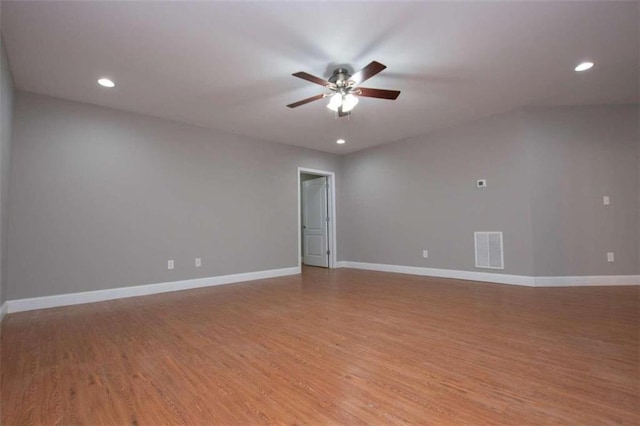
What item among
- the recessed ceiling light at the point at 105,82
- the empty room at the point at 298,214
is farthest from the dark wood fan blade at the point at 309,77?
the recessed ceiling light at the point at 105,82

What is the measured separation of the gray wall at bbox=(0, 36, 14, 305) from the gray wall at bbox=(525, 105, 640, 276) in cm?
603

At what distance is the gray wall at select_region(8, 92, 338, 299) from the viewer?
3432 mm

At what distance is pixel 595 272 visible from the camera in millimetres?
4176

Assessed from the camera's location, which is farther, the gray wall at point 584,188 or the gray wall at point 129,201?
the gray wall at point 584,188

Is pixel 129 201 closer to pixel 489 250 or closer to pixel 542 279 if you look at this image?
pixel 489 250

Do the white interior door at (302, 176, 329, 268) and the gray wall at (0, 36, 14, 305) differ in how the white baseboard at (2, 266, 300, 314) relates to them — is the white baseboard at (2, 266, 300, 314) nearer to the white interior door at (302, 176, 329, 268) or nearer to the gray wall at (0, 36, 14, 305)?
the gray wall at (0, 36, 14, 305)

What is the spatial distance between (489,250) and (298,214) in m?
3.35

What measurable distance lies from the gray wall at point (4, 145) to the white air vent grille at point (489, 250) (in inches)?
230

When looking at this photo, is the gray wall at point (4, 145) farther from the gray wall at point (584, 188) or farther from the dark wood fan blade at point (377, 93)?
the gray wall at point (584, 188)

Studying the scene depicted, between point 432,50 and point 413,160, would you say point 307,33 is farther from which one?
point 413,160

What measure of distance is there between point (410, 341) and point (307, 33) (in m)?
2.66

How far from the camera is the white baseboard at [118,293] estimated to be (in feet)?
10.9

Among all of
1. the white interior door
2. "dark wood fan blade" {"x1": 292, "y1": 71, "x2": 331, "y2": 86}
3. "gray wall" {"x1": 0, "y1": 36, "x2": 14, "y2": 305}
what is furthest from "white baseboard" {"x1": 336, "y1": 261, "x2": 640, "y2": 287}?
"gray wall" {"x1": 0, "y1": 36, "x2": 14, "y2": 305}

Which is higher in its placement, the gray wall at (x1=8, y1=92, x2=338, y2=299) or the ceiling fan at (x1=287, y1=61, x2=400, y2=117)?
the ceiling fan at (x1=287, y1=61, x2=400, y2=117)
